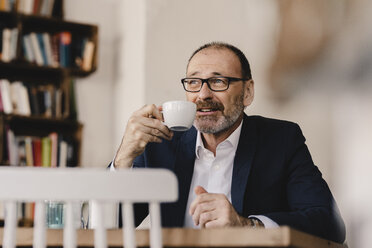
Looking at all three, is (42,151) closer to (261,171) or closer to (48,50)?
(48,50)

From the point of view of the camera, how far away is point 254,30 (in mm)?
3221

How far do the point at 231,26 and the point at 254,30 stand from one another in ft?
0.53

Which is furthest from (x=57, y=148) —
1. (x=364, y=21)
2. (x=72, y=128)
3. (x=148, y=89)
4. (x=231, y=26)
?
(x=364, y=21)

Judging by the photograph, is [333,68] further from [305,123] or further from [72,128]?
[72,128]

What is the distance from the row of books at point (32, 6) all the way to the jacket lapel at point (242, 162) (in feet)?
6.70

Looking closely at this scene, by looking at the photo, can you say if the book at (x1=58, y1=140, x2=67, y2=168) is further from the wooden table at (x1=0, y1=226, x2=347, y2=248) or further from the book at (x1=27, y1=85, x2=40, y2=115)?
the wooden table at (x1=0, y1=226, x2=347, y2=248)

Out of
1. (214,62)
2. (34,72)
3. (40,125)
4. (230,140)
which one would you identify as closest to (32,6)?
(34,72)

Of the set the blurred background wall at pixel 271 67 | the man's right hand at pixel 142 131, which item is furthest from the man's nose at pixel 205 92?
the blurred background wall at pixel 271 67

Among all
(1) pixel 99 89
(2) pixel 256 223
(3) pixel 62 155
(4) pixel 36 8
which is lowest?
(3) pixel 62 155

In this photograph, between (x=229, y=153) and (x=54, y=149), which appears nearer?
(x=229, y=153)

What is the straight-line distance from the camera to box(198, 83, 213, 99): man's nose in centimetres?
196

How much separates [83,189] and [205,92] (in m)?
1.21

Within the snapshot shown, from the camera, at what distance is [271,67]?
2998 millimetres

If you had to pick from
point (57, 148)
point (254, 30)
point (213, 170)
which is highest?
point (254, 30)
